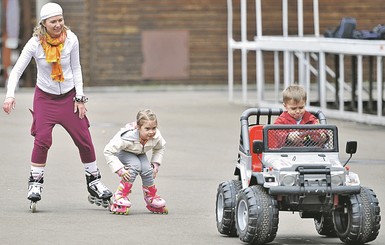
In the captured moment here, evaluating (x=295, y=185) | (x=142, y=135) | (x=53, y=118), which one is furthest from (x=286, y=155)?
(x=53, y=118)

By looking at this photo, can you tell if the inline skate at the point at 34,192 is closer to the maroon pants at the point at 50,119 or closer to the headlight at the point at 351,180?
the maroon pants at the point at 50,119

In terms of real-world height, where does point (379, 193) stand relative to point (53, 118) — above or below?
below

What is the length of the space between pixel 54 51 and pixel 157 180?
2733mm

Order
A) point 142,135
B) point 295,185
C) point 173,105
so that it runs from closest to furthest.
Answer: point 295,185 < point 142,135 < point 173,105

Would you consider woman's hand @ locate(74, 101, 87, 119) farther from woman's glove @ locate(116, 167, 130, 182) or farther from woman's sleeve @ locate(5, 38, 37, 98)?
woman's glove @ locate(116, 167, 130, 182)

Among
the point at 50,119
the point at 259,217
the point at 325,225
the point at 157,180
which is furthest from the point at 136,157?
the point at 157,180

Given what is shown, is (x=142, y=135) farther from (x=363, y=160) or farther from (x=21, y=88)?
(x=21, y=88)

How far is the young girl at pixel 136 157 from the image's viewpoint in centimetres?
1010

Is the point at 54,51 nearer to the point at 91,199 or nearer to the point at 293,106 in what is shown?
the point at 91,199

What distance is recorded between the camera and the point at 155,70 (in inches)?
1222

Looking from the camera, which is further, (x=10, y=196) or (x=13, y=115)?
(x=13, y=115)

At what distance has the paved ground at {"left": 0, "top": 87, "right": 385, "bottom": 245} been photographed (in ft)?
30.5

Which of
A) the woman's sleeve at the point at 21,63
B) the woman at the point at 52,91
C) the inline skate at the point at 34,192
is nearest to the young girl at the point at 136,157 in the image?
the woman at the point at 52,91

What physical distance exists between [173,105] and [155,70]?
6.87m
